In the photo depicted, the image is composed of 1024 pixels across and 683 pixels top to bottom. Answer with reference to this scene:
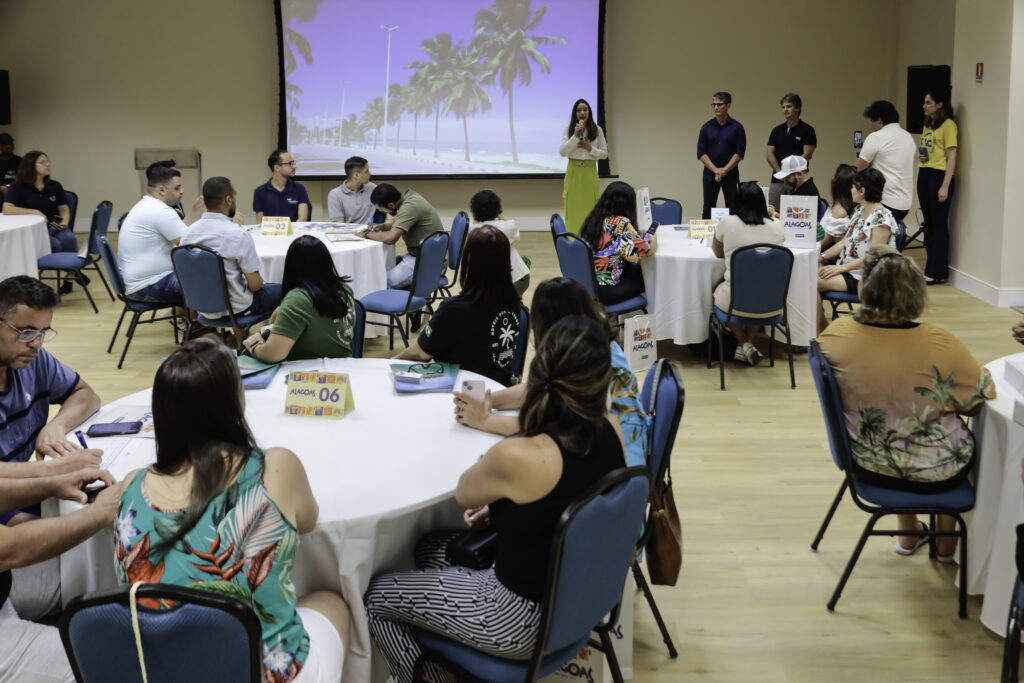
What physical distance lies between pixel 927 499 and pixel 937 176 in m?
5.64

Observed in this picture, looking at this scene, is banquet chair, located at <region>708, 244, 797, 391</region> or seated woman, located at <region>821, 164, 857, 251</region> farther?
seated woman, located at <region>821, 164, 857, 251</region>

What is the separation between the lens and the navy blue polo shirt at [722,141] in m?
9.31

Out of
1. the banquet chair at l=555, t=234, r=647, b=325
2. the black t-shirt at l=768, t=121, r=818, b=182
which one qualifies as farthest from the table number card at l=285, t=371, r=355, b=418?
the black t-shirt at l=768, t=121, r=818, b=182

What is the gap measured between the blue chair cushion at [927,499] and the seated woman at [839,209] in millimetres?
3569

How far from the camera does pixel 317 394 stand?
2889 millimetres

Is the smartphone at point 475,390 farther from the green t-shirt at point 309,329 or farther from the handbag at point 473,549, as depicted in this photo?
the green t-shirt at point 309,329

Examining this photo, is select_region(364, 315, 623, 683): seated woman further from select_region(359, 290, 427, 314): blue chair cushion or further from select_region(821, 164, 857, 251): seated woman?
select_region(821, 164, 857, 251): seated woman

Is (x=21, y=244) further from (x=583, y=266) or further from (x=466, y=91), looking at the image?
(x=466, y=91)

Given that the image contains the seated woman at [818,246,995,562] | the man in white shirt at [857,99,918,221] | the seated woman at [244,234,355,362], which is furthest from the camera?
the man in white shirt at [857,99,918,221]

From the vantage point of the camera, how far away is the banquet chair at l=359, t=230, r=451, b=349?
5656mm

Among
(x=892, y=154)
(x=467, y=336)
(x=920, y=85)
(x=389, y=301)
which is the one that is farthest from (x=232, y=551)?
(x=920, y=85)

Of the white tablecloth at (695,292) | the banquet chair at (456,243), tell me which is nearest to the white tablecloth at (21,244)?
the banquet chair at (456,243)

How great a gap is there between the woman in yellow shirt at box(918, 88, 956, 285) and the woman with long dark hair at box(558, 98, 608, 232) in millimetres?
2644

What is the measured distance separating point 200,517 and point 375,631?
0.63 meters
